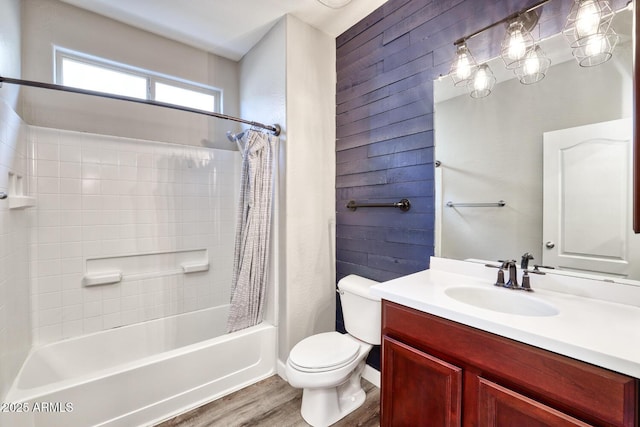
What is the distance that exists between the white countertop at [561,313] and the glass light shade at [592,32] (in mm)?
930

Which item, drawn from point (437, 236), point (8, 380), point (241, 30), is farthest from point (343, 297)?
point (241, 30)

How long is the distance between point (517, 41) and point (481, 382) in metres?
1.47

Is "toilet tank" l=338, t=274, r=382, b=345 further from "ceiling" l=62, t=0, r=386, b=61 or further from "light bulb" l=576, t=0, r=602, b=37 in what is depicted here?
"ceiling" l=62, t=0, r=386, b=61

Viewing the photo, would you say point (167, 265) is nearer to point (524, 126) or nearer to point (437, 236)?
point (437, 236)

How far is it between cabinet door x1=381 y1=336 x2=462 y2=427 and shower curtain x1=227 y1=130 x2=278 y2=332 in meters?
1.11

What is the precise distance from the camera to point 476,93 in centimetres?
148

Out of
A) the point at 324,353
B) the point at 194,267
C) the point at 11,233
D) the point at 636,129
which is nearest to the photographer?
the point at 636,129

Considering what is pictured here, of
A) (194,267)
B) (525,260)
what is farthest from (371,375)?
(194,267)

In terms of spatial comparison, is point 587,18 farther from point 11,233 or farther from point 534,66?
point 11,233

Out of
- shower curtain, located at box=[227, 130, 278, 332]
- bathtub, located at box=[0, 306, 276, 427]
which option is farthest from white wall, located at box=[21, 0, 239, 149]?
bathtub, located at box=[0, 306, 276, 427]

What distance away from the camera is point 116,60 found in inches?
84.5

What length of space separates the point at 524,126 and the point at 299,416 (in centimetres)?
202

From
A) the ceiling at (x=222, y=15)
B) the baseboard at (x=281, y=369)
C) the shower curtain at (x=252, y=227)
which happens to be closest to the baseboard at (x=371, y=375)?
the baseboard at (x=281, y=369)

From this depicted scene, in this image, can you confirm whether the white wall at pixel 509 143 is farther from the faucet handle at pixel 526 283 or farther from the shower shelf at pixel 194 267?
the shower shelf at pixel 194 267
